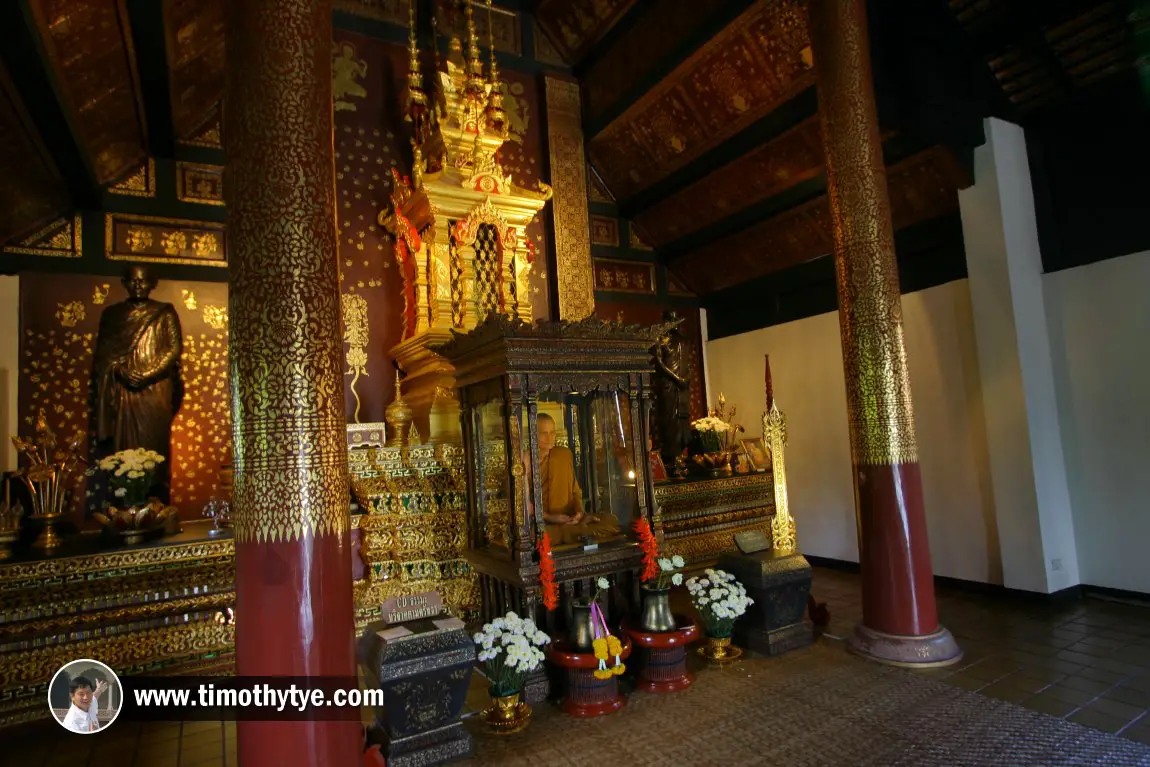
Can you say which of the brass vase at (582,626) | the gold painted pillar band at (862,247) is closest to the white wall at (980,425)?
the gold painted pillar band at (862,247)

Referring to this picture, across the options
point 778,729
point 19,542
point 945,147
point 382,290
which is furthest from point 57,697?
point 945,147

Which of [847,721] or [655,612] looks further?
[655,612]

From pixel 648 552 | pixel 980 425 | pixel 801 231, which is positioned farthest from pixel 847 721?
pixel 801 231

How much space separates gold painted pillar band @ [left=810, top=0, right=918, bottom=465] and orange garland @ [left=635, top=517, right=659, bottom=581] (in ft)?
5.13

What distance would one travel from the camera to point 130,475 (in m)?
4.79

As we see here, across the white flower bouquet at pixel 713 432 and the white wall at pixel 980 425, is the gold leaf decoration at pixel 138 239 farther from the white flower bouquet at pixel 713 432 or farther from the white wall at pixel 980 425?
the white wall at pixel 980 425

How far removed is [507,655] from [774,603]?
6.56 feet

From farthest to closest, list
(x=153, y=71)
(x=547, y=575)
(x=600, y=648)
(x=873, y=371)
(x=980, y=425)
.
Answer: (x=980, y=425) < (x=153, y=71) < (x=873, y=371) < (x=547, y=575) < (x=600, y=648)

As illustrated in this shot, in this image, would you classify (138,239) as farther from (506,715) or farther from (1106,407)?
(1106,407)

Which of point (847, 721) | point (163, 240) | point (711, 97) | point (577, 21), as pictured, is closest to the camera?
point (847, 721)

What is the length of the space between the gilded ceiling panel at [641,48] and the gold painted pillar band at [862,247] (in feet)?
6.95

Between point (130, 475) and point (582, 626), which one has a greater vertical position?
point (130, 475)

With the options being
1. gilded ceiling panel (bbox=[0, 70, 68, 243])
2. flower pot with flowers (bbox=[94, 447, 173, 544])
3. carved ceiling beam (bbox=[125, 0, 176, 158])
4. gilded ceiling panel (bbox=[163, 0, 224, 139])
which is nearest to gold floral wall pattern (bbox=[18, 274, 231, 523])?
gilded ceiling panel (bbox=[0, 70, 68, 243])

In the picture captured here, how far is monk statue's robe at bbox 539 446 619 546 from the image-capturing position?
4.37 m
